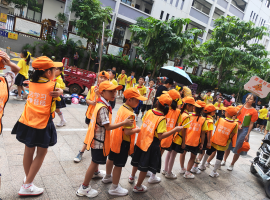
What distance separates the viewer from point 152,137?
9.14 feet

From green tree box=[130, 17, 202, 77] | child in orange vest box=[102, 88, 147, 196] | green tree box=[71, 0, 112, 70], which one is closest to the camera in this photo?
child in orange vest box=[102, 88, 147, 196]

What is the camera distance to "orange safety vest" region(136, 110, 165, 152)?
277 cm

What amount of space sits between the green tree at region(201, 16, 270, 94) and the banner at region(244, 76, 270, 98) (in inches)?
329

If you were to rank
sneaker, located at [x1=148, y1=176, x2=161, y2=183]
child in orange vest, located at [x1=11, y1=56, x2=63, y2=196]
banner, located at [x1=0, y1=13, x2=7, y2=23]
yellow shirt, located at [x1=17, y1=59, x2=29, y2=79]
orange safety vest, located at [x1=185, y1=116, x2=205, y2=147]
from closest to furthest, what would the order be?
1. child in orange vest, located at [x1=11, y1=56, x2=63, y2=196]
2. sneaker, located at [x1=148, y1=176, x2=161, y2=183]
3. orange safety vest, located at [x1=185, y1=116, x2=205, y2=147]
4. yellow shirt, located at [x1=17, y1=59, x2=29, y2=79]
5. banner, located at [x1=0, y1=13, x2=7, y2=23]

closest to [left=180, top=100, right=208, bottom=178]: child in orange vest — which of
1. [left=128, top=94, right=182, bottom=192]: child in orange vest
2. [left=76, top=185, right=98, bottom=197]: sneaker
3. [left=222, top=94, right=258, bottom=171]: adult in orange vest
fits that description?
[left=128, top=94, right=182, bottom=192]: child in orange vest

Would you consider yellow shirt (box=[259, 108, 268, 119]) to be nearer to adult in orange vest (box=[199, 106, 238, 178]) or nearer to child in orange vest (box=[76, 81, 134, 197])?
adult in orange vest (box=[199, 106, 238, 178])

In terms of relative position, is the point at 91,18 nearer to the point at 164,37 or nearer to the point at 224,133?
the point at 164,37

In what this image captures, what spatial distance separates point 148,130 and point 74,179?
1.44 m

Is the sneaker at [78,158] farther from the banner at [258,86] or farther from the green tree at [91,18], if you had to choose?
the green tree at [91,18]

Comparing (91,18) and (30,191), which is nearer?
(30,191)

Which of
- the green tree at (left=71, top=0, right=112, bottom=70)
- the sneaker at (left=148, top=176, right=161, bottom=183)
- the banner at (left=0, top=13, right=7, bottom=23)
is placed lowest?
the sneaker at (left=148, top=176, right=161, bottom=183)

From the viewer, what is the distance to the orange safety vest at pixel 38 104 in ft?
7.53

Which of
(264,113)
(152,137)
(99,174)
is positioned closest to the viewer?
(152,137)

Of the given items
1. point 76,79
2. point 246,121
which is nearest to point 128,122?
point 246,121
